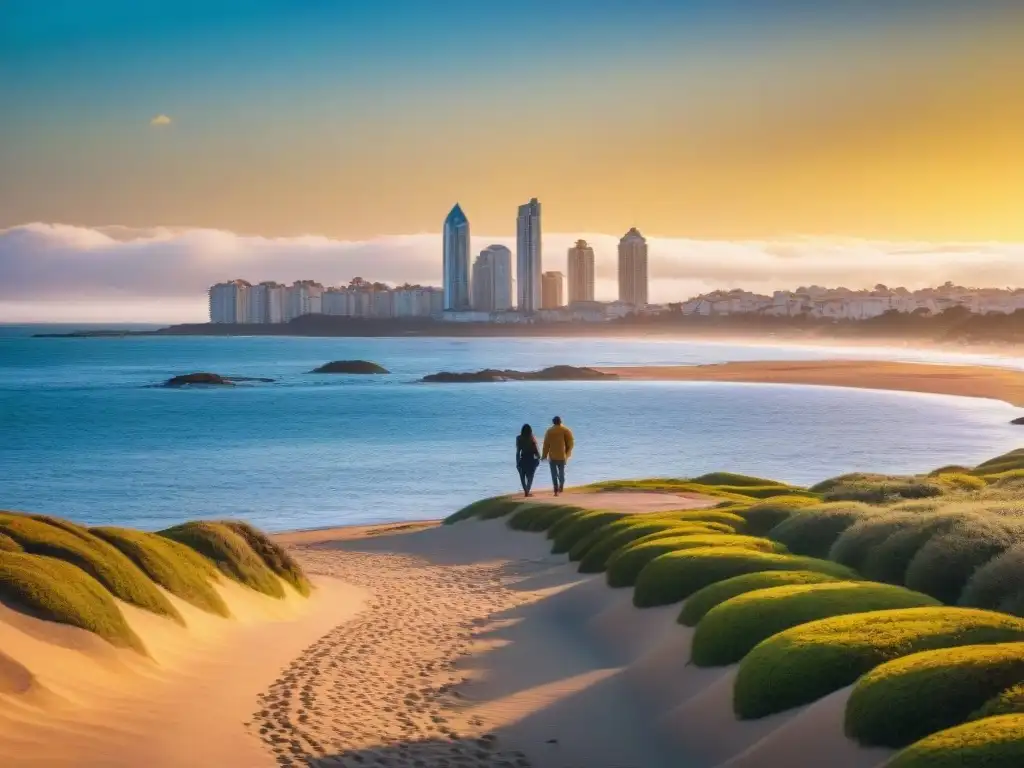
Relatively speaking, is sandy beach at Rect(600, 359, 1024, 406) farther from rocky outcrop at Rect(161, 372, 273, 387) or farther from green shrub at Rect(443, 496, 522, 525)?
green shrub at Rect(443, 496, 522, 525)

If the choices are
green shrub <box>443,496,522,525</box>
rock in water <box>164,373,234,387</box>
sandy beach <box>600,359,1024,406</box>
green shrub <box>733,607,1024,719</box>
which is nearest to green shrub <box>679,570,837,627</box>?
green shrub <box>733,607,1024,719</box>

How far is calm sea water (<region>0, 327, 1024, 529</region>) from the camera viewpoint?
5550 cm

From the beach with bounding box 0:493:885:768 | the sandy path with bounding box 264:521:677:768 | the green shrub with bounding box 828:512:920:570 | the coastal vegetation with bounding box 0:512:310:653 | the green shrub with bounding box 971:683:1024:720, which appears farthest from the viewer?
the green shrub with bounding box 828:512:920:570

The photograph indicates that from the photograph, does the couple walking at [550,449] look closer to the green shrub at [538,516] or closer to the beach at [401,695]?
the green shrub at [538,516]

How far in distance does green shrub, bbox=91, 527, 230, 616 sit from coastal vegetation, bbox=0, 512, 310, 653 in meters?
0.02

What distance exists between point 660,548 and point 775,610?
744cm

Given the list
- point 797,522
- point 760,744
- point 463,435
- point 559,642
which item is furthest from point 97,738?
point 463,435

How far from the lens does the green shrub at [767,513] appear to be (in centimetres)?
2617

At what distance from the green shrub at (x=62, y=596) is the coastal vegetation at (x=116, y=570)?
13 millimetres

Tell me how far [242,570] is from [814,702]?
1398 cm

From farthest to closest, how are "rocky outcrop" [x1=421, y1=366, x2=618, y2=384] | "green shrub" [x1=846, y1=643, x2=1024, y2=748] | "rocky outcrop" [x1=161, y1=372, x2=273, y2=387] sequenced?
"rocky outcrop" [x1=421, y1=366, x2=618, y2=384] < "rocky outcrop" [x1=161, y1=372, x2=273, y2=387] < "green shrub" [x1=846, y1=643, x2=1024, y2=748]

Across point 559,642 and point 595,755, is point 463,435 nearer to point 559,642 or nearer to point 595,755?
point 559,642

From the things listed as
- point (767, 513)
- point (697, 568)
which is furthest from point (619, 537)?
point (697, 568)

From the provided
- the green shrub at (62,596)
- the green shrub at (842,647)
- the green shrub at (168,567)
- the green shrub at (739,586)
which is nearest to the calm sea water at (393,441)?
the green shrub at (168,567)
